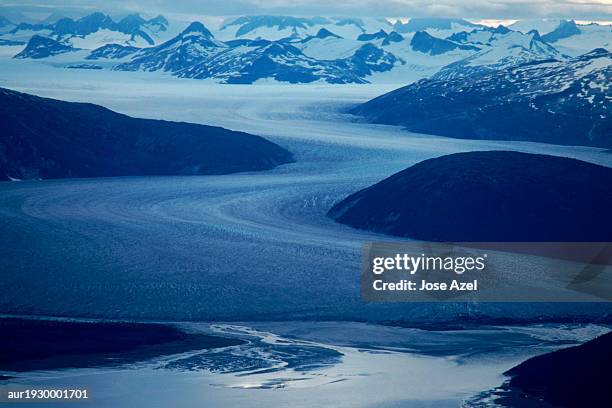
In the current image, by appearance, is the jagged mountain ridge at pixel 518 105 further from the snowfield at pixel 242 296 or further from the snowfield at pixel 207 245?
the snowfield at pixel 242 296

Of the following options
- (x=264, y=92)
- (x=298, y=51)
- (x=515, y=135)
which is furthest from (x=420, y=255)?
(x=298, y=51)

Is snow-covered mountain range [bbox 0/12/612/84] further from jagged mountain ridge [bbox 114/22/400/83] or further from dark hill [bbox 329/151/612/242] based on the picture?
dark hill [bbox 329/151/612/242]

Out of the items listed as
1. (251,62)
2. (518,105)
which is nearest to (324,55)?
(251,62)

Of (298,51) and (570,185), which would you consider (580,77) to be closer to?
(570,185)

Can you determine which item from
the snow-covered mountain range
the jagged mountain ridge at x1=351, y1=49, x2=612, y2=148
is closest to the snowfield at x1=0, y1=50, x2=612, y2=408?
the jagged mountain ridge at x1=351, y1=49, x2=612, y2=148

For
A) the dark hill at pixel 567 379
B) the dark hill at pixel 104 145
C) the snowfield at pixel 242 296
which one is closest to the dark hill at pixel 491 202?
the snowfield at pixel 242 296

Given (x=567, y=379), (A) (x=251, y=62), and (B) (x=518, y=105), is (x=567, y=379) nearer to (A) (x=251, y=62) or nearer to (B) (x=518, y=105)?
(B) (x=518, y=105)
